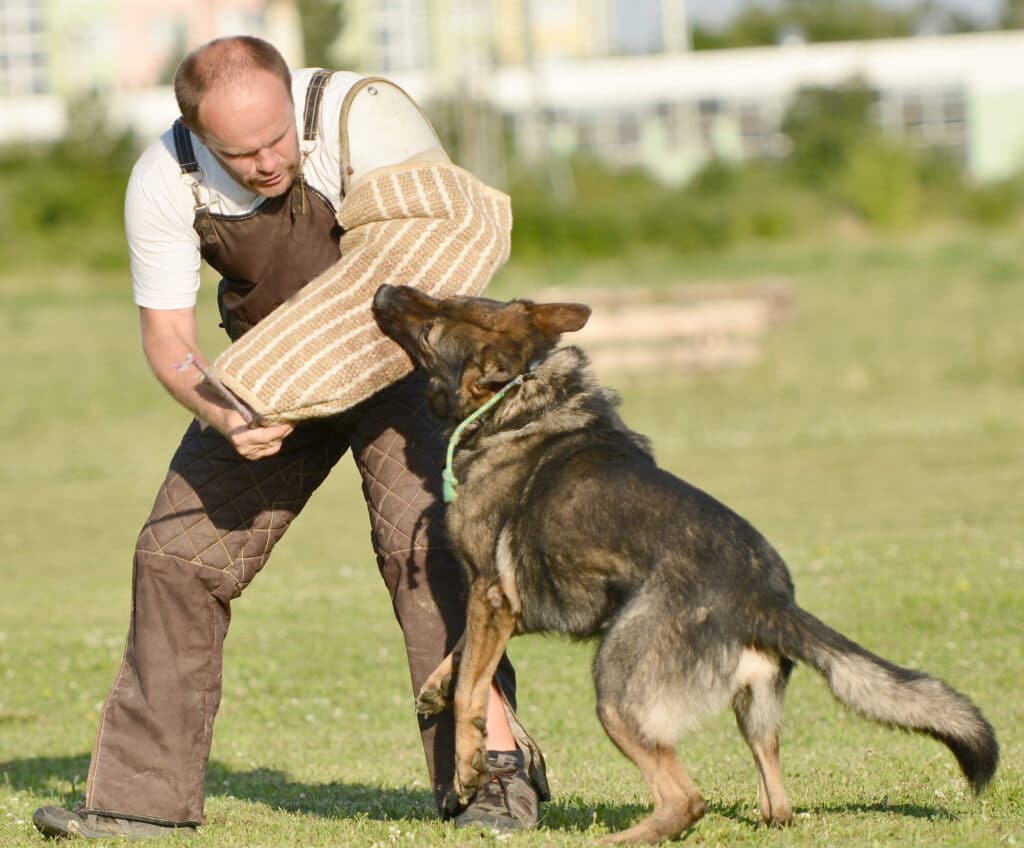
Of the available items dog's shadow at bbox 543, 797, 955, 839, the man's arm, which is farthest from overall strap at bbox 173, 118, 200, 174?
dog's shadow at bbox 543, 797, 955, 839

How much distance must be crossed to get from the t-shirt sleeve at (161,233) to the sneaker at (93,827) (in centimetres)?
190

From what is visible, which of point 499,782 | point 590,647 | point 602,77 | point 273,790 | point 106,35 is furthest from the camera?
point 106,35

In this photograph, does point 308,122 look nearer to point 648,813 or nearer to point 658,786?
point 658,786

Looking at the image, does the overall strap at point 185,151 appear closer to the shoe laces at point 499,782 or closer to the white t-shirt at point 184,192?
the white t-shirt at point 184,192

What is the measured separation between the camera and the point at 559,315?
18.0 feet

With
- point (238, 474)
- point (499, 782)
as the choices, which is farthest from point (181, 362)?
point (499, 782)

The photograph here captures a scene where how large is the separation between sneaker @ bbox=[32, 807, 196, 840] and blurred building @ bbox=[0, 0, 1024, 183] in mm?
45986

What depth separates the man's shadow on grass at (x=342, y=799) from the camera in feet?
18.3

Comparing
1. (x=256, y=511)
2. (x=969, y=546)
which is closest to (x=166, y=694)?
(x=256, y=511)

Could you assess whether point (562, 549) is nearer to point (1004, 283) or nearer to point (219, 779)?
point (219, 779)

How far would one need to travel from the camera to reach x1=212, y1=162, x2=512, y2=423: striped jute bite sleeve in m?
5.41

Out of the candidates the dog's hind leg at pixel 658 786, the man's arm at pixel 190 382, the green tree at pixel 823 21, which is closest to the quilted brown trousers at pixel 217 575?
the man's arm at pixel 190 382

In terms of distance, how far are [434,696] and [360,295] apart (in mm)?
1431

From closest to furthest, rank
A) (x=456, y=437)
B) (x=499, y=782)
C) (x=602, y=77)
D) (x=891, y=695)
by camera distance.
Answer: (x=891, y=695), (x=456, y=437), (x=499, y=782), (x=602, y=77)
